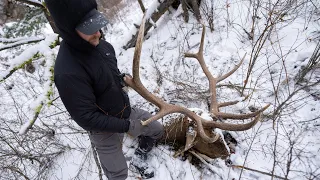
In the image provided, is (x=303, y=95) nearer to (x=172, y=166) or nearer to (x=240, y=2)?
(x=172, y=166)

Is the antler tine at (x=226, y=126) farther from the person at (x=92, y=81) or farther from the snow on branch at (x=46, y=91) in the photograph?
the snow on branch at (x=46, y=91)

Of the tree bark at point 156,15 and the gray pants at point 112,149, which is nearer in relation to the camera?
the gray pants at point 112,149

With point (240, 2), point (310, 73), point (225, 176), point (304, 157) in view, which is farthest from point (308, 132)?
point (240, 2)

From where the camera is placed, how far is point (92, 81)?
6.88 feet

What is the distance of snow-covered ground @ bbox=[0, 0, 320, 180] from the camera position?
2902 millimetres

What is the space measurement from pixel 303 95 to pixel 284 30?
1396mm

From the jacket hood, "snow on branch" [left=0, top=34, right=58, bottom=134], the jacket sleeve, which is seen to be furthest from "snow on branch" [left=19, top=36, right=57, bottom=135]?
the jacket hood

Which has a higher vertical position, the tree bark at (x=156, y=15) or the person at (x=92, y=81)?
the tree bark at (x=156, y=15)

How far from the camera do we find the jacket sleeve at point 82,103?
1.92m

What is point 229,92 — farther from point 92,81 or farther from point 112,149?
point 92,81

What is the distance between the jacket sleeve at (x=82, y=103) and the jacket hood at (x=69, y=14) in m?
0.30

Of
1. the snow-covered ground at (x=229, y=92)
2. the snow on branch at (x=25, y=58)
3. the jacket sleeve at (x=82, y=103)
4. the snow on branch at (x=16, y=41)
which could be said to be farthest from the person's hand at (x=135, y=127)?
the snow on branch at (x=16, y=41)

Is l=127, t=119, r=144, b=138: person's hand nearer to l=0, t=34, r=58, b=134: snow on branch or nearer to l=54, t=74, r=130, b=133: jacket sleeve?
l=54, t=74, r=130, b=133: jacket sleeve

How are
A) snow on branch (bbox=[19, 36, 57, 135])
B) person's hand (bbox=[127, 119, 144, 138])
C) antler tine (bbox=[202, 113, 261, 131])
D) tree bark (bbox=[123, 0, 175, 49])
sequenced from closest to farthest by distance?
antler tine (bbox=[202, 113, 261, 131]) → person's hand (bbox=[127, 119, 144, 138]) → snow on branch (bbox=[19, 36, 57, 135]) → tree bark (bbox=[123, 0, 175, 49])
